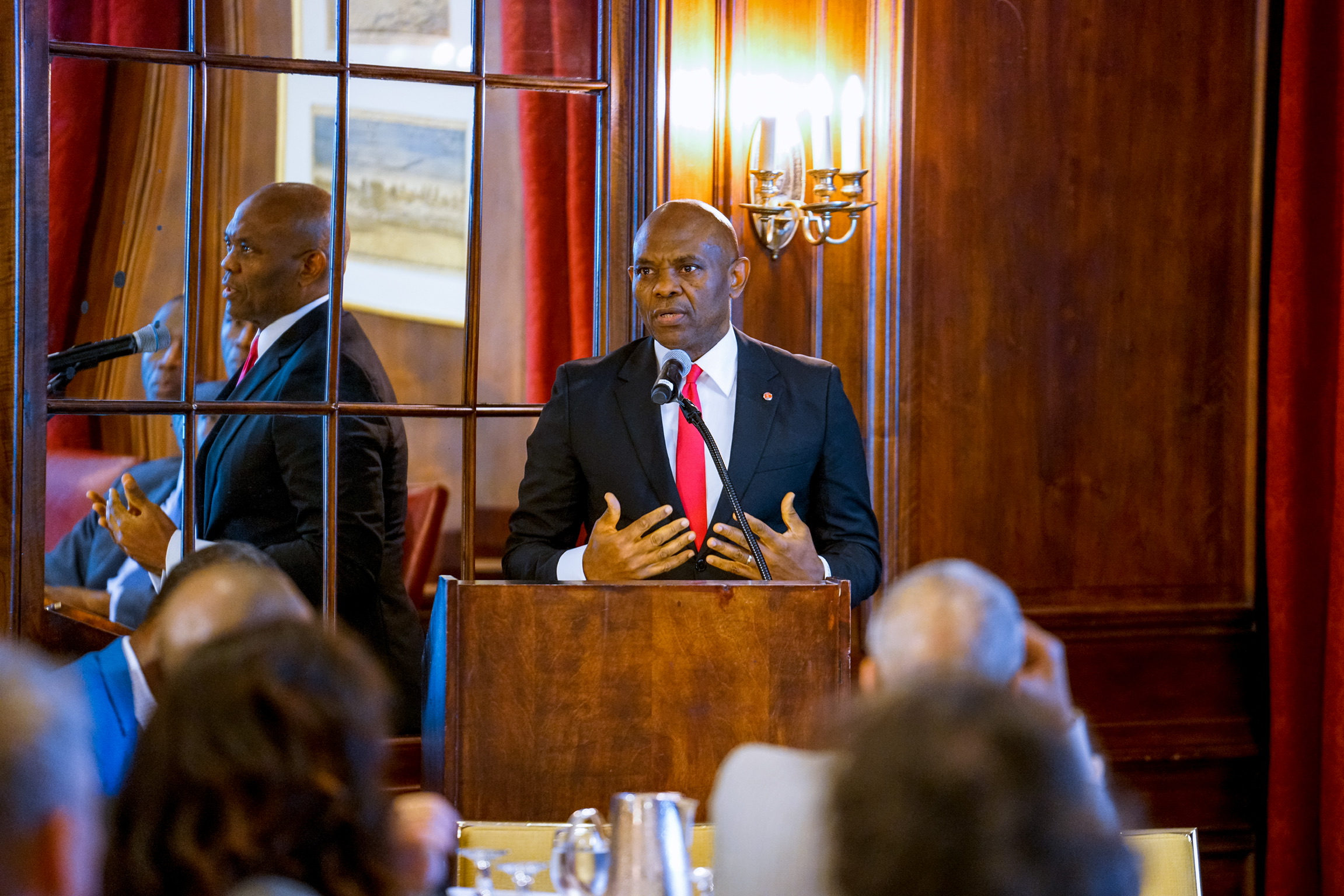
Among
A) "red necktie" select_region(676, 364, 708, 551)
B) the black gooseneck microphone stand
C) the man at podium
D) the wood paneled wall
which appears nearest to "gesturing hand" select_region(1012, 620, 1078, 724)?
the black gooseneck microphone stand

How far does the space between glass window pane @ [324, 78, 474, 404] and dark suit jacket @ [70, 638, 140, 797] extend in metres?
1.48

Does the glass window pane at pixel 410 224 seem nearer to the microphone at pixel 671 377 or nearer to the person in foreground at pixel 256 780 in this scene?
the microphone at pixel 671 377

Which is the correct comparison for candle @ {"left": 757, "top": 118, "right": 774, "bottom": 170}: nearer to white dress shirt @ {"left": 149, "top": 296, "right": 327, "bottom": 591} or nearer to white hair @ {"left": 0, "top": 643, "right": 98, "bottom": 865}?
white dress shirt @ {"left": 149, "top": 296, "right": 327, "bottom": 591}

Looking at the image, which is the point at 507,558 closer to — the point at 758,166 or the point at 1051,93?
the point at 758,166

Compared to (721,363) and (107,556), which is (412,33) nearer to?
(721,363)

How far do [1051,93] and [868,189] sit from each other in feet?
1.67

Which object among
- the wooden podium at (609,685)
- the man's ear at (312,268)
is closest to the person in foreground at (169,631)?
the wooden podium at (609,685)

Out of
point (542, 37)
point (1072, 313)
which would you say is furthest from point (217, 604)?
point (1072, 313)

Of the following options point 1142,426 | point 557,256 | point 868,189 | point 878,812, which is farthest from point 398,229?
point 878,812

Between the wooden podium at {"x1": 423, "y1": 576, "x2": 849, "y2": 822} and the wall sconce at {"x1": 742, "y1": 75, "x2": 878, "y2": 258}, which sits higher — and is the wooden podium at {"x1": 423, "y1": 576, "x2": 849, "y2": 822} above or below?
below

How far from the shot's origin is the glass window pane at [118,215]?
2984 mm

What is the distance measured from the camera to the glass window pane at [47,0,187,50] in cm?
296

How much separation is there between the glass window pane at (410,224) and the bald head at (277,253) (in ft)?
0.18

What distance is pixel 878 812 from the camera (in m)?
0.89
